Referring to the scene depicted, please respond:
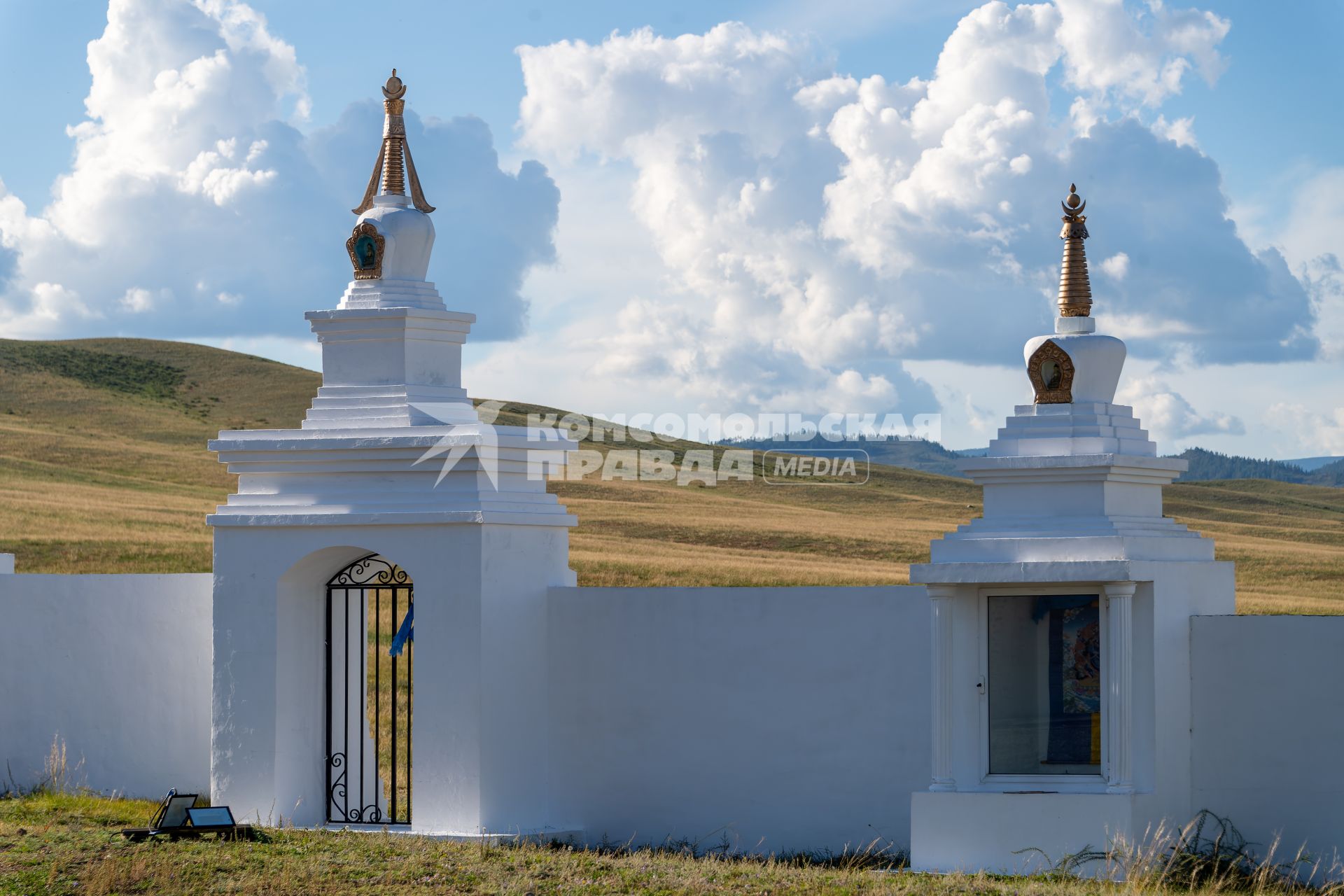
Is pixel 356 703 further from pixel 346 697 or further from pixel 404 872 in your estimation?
pixel 404 872

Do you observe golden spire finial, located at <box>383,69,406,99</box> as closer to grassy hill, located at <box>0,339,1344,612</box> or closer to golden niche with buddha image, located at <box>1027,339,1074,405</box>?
golden niche with buddha image, located at <box>1027,339,1074,405</box>

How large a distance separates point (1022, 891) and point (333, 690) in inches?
300

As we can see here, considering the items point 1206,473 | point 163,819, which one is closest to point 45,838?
point 163,819

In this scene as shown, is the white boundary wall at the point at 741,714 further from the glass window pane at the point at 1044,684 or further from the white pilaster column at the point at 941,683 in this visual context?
the glass window pane at the point at 1044,684

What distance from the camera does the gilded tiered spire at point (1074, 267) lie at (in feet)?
46.4

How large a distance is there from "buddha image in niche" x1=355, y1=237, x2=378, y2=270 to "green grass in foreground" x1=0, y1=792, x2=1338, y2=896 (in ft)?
18.1

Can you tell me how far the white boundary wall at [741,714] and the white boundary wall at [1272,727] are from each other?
7.64ft

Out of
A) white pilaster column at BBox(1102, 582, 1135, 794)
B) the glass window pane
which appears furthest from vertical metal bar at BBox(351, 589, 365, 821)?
white pilaster column at BBox(1102, 582, 1135, 794)

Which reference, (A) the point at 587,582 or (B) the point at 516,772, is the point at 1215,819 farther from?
(A) the point at 587,582

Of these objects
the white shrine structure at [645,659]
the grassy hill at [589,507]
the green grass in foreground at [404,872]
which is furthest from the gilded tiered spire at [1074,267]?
the grassy hill at [589,507]

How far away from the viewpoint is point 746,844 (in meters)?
15.0

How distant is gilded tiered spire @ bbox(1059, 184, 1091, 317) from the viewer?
14156 mm

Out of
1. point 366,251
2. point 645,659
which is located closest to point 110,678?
point 366,251

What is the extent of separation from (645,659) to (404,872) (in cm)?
361
